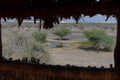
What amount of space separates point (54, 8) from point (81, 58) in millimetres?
11572

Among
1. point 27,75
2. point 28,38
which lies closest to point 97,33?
point 28,38

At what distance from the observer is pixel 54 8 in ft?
5.19

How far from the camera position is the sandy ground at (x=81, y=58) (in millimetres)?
11984

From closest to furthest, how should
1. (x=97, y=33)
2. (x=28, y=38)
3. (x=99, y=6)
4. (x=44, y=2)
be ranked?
(x=99, y=6) < (x=44, y=2) < (x=28, y=38) < (x=97, y=33)

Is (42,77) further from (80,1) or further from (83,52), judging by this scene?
(83,52)

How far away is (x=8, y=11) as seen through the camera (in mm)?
1739

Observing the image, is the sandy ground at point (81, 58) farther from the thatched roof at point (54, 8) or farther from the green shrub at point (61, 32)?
the thatched roof at point (54, 8)

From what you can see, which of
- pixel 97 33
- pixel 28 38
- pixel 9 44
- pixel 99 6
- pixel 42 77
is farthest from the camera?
pixel 97 33

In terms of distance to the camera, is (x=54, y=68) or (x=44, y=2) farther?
(x=54, y=68)

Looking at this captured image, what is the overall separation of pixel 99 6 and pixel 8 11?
1.75 ft

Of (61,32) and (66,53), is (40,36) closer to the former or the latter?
(61,32)

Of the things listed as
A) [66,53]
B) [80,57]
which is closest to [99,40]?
[66,53]

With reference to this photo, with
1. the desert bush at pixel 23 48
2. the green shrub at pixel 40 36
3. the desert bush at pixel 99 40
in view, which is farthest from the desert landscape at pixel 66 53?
the green shrub at pixel 40 36

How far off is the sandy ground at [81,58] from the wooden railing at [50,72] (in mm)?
9361
